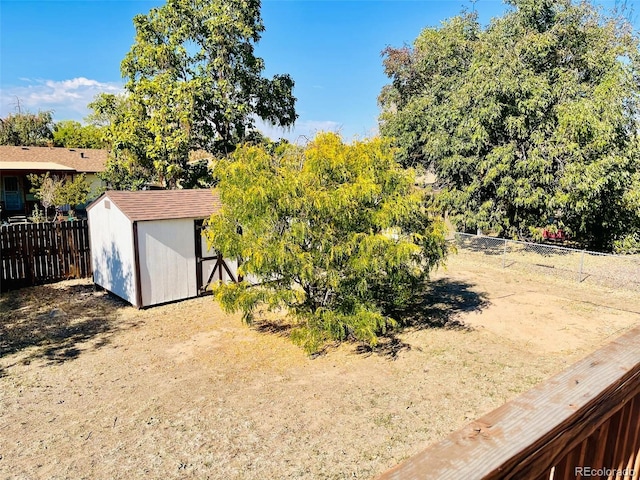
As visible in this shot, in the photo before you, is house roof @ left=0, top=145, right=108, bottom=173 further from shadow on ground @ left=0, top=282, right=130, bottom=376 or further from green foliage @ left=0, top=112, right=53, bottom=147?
shadow on ground @ left=0, top=282, right=130, bottom=376

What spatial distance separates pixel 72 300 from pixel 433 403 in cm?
838

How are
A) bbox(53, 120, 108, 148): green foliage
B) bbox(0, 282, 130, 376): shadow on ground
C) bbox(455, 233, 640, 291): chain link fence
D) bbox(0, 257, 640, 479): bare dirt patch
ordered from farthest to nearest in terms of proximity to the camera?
bbox(53, 120, 108, 148): green foliage
bbox(455, 233, 640, 291): chain link fence
bbox(0, 282, 130, 376): shadow on ground
bbox(0, 257, 640, 479): bare dirt patch

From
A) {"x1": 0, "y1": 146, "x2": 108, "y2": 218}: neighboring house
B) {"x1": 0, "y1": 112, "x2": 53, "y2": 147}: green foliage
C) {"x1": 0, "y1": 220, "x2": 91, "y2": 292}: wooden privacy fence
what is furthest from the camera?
{"x1": 0, "y1": 112, "x2": 53, "y2": 147}: green foliage

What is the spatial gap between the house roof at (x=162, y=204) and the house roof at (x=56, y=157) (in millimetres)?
15854

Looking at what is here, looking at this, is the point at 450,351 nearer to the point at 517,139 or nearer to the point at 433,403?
the point at 433,403

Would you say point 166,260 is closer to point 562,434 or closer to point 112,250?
point 112,250

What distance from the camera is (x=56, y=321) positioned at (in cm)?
845

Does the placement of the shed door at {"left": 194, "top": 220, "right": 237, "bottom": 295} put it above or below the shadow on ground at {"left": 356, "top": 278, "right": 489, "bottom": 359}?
above

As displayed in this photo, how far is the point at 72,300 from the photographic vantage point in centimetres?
Answer: 981

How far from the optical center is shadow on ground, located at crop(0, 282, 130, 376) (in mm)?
7137

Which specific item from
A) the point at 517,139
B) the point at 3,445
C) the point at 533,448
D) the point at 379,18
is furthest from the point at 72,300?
the point at 379,18

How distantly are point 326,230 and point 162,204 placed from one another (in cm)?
500

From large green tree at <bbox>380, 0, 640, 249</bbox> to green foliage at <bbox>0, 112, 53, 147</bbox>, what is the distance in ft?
110

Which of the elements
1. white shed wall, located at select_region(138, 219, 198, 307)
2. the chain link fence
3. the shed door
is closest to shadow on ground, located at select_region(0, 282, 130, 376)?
white shed wall, located at select_region(138, 219, 198, 307)
